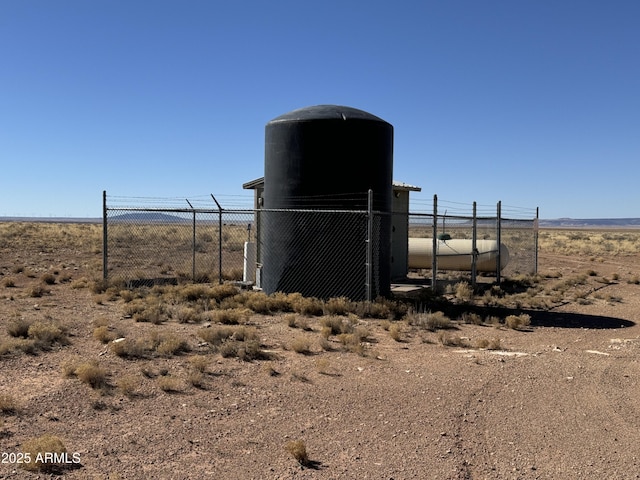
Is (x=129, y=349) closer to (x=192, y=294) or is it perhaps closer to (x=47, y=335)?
(x=47, y=335)

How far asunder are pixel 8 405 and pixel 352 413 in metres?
3.47

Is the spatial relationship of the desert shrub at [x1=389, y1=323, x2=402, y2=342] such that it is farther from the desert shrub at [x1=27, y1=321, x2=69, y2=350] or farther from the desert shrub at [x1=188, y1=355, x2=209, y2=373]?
the desert shrub at [x1=27, y1=321, x2=69, y2=350]

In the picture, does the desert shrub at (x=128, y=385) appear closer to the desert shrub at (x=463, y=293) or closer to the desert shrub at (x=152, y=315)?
the desert shrub at (x=152, y=315)

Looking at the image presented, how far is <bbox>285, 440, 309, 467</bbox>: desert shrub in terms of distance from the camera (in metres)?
5.06

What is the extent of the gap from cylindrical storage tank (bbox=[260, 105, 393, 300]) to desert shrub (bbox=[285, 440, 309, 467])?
8408mm

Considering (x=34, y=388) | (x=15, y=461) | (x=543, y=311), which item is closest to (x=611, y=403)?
(x=15, y=461)

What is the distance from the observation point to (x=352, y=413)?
629cm

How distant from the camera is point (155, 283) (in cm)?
1739

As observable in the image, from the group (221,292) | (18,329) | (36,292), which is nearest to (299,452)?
(18,329)

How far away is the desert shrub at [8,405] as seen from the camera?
6098 millimetres

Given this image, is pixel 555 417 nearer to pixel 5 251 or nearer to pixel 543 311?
pixel 543 311

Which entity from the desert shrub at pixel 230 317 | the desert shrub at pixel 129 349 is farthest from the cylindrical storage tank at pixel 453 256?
the desert shrub at pixel 129 349

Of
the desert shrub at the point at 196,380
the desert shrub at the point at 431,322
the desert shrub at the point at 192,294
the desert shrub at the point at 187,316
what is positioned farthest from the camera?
the desert shrub at the point at 192,294

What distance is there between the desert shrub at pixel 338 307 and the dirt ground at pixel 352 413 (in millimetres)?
2449
